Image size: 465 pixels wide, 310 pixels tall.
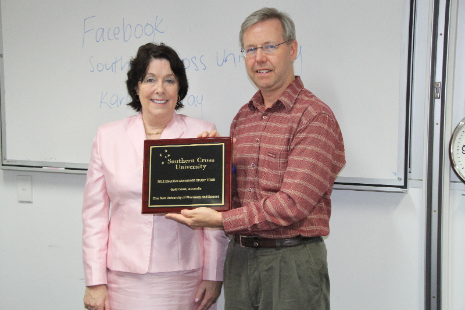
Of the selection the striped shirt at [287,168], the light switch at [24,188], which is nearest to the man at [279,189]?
the striped shirt at [287,168]

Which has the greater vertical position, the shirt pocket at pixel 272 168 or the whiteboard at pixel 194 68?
the whiteboard at pixel 194 68

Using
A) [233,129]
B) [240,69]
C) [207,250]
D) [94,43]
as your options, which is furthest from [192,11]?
[207,250]

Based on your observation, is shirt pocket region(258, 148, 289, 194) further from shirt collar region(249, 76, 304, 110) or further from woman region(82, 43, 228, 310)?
woman region(82, 43, 228, 310)

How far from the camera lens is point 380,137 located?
1.50 metres

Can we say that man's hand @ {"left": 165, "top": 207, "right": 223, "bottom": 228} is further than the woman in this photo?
No

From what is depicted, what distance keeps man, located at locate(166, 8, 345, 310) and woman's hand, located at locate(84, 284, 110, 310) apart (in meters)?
0.46

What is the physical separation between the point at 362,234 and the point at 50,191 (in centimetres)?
167

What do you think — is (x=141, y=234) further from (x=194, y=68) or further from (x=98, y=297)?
(x=194, y=68)

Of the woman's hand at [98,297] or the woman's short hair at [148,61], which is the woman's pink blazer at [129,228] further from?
the woman's short hair at [148,61]

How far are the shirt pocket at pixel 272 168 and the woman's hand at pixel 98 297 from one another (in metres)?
0.72

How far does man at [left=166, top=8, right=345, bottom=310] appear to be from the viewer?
1110 millimetres

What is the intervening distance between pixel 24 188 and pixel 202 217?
148cm

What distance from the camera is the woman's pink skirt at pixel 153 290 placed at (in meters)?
1.34

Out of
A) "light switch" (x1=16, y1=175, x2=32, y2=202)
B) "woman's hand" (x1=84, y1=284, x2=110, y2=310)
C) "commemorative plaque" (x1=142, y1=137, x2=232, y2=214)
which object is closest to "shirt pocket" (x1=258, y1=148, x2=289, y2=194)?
"commemorative plaque" (x1=142, y1=137, x2=232, y2=214)
